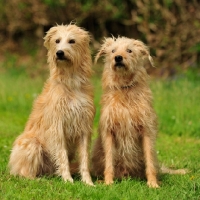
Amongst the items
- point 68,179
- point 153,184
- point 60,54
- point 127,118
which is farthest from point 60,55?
point 153,184

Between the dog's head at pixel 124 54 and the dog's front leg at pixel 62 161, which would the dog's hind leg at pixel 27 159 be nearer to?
the dog's front leg at pixel 62 161

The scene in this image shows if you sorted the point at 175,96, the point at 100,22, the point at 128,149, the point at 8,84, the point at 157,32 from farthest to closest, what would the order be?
the point at 100,22 < the point at 157,32 < the point at 8,84 < the point at 175,96 < the point at 128,149

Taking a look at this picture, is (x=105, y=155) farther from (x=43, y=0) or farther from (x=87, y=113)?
(x=43, y=0)

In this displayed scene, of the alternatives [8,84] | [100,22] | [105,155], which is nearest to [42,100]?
[105,155]

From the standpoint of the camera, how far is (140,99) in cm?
692

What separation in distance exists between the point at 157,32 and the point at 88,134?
8.99 metres

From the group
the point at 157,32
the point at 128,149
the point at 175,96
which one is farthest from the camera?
the point at 157,32

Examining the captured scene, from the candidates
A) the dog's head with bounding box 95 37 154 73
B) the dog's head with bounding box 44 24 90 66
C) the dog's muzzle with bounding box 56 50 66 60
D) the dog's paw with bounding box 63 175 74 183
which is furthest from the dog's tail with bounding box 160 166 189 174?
the dog's muzzle with bounding box 56 50 66 60

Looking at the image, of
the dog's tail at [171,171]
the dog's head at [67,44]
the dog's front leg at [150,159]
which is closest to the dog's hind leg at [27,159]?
the dog's head at [67,44]

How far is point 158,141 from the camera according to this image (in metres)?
9.77

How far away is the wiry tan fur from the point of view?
683cm

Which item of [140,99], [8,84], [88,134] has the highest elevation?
[140,99]

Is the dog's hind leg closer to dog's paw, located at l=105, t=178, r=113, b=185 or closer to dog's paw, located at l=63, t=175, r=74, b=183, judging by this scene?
dog's paw, located at l=63, t=175, r=74, b=183

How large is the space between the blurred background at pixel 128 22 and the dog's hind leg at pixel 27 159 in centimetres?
828
